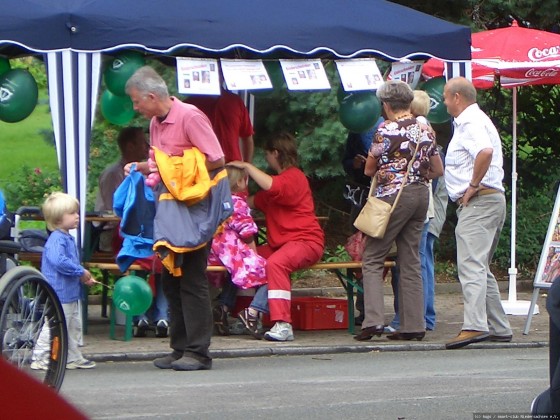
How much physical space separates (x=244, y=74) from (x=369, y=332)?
232cm

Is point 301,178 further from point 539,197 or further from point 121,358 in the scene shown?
point 539,197

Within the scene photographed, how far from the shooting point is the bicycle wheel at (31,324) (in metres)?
5.56

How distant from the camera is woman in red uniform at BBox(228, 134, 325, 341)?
903 centimetres

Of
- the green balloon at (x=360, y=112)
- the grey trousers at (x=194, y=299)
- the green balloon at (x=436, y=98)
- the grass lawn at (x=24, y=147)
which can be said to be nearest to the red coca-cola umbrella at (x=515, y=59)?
the green balloon at (x=436, y=98)

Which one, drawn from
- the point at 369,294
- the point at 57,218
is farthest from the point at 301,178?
the point at 57,218

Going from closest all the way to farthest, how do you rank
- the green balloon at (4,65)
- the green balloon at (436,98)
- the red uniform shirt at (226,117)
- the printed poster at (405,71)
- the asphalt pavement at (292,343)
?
the asphalt pavement at (292,343) < the green balloon at (4,65) < the printed poster at (405,71) < the red uniform shirt at (226,117) < the green balloon at (436,98)

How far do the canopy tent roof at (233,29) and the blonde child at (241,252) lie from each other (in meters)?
1.14

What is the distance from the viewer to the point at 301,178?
30.3ft

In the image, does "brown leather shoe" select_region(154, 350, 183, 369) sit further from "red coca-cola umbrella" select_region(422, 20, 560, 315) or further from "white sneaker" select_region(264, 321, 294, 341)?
"red coca-cola umbrella" select_region(422, 20, 560, 315)

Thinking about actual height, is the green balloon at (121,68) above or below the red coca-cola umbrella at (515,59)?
below

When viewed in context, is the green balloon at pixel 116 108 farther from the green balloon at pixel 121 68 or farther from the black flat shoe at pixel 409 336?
the black flat shoe at pixel 409 336

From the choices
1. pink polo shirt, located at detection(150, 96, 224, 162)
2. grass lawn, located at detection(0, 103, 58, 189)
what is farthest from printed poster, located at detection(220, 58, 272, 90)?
grass lawn, located at detection(0, 103, 58, 189)

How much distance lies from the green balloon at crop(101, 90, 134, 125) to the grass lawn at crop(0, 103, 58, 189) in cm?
1215

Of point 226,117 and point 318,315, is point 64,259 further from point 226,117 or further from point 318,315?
point 318,315
